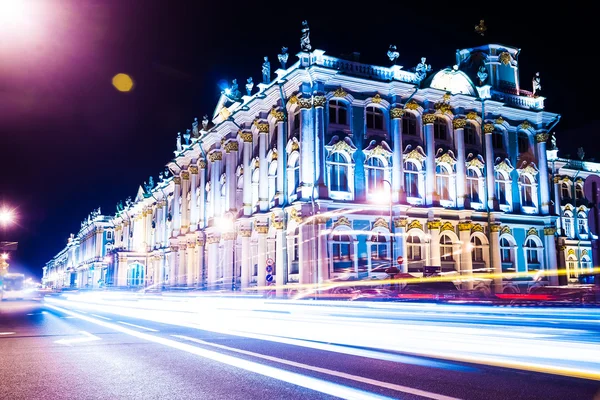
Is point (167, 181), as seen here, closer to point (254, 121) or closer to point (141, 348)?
point (254, 121)

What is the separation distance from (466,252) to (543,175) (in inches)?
400

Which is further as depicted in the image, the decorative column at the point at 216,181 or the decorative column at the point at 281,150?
the decorative column at the point at 216,181

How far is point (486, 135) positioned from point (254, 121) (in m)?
16.4

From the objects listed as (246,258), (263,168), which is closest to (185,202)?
(246,258)

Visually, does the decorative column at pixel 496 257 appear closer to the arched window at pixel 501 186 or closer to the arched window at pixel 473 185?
the arched window at pixel 473 185

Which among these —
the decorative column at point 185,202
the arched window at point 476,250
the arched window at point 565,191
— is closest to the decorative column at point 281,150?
the arched window at point 476,250

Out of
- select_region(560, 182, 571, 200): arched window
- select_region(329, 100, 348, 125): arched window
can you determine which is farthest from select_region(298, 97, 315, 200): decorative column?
select_region(560, 182, 571, 200): arched window

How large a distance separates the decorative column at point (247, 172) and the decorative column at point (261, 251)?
2.63 metres

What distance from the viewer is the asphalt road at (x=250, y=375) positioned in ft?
24.5

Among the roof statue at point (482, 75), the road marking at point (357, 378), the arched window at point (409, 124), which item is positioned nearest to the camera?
the road marking at point (357, 378)

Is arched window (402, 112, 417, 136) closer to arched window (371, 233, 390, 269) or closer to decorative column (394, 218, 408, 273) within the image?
decorative column (394, 218, 408, 273)

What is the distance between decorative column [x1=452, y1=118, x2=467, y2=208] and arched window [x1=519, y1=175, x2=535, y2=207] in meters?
6.12

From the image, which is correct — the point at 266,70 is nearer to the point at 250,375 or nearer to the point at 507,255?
the point at 507,255

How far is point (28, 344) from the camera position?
44.6 feet
